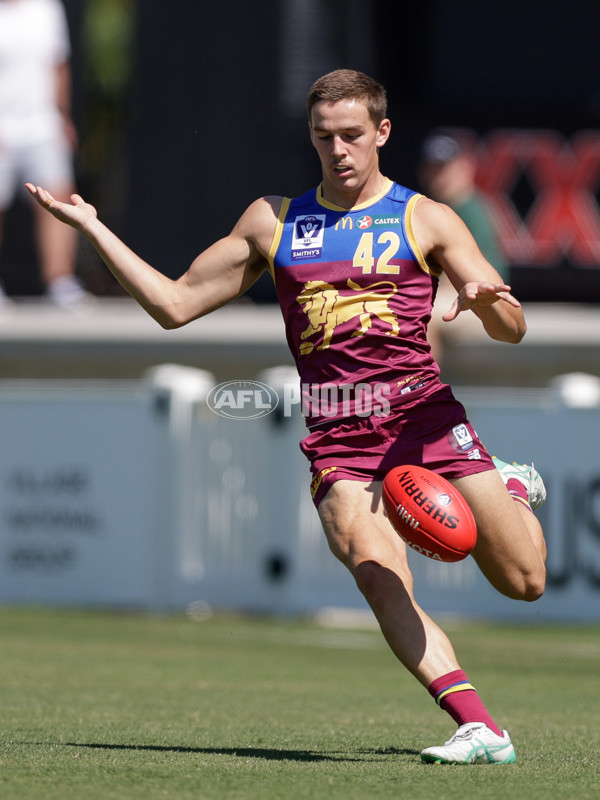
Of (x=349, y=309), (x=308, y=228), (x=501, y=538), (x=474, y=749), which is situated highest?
(x=308, y=228)

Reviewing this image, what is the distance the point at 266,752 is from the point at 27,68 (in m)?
9.55

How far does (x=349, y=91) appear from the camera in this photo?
6.05 meters

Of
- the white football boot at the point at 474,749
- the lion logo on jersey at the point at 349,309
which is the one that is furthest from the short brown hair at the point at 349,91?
the white football boot at the point at 474,749

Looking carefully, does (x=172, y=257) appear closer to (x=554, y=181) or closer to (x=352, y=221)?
(x=554, y=181)

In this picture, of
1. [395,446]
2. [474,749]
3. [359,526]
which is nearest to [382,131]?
[395,446]

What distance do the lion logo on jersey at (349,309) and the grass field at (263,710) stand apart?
1.55 metres

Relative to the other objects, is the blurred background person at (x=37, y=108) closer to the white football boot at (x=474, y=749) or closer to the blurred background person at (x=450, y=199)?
the blurred background person at (x=450, y=199)

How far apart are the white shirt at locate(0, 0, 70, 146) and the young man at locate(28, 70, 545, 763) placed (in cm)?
849

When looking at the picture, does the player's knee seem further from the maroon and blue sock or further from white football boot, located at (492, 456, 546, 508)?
white football boot, located at (492, 456, 546, 508)

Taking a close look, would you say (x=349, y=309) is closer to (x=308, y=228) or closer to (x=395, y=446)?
(x=308, y=228)

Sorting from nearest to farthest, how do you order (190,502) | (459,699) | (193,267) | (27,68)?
(459,699), (193,267), (190,502), (27,68)

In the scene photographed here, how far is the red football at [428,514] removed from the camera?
5.71 metres

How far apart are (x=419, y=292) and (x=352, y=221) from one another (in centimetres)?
36

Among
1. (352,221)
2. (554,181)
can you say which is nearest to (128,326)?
(554,181)
